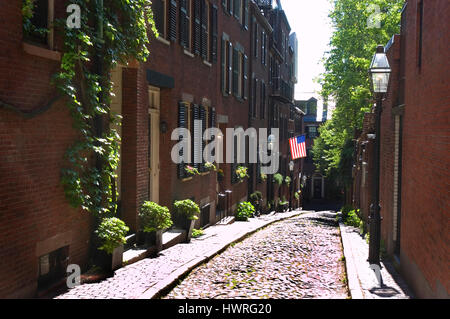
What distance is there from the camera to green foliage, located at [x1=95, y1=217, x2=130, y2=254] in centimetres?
830

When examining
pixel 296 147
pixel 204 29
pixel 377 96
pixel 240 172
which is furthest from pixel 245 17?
pixel 377 96

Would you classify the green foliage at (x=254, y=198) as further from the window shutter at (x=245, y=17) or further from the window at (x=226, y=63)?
the window shutter at (x=245, y=17)

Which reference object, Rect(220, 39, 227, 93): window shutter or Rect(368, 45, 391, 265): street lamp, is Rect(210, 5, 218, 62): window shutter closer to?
Rect(220, 39, 227, 93): window shutter

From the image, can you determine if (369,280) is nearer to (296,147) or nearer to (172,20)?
(172,20)

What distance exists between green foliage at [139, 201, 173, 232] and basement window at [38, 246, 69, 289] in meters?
2.83

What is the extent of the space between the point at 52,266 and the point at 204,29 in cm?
999

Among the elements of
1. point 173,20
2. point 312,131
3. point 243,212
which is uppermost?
point 173,20

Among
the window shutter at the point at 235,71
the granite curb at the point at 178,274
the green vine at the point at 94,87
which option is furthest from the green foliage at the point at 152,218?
the window shutter at the point at 235,71

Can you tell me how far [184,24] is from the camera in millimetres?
13680

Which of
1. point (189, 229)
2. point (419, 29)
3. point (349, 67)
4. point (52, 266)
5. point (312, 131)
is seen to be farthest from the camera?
Answer: point (312, 131)

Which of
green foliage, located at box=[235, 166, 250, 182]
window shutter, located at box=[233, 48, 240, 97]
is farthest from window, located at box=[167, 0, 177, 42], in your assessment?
green foliage, located at box=[235, 166, 250, 182]
